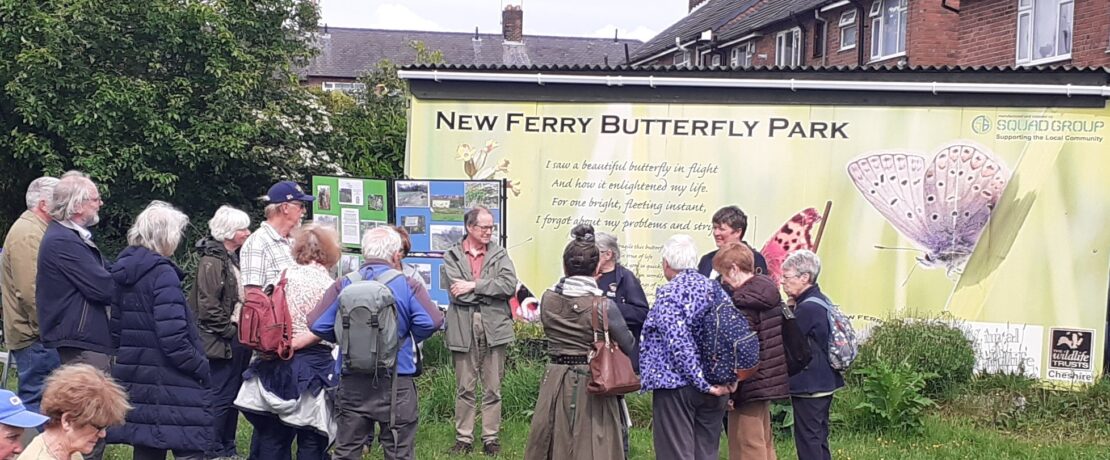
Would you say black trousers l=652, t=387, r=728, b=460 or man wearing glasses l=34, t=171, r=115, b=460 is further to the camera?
black trousers l=652, t=387, r=728, b=460

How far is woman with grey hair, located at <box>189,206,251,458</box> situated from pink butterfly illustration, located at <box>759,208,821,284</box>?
554 cm

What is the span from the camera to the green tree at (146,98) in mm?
14914

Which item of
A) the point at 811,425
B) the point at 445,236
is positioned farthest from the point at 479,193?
the point at 811,425

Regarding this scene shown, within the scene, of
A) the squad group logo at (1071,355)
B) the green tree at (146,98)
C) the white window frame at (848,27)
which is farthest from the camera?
the white window frame at (848,27)

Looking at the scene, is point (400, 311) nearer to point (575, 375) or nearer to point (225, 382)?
point (575, 375)

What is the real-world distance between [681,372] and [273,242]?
2821 mm

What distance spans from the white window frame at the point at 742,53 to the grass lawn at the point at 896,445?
2194 centimetres

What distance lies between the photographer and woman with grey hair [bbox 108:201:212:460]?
562cm

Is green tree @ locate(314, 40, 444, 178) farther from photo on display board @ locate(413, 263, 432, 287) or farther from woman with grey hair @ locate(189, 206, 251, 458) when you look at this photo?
woman with grey hair @ locate(189, 206, 251, 458)

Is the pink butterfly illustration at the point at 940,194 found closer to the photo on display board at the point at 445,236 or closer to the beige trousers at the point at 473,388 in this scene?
the photo on display board at the point at 445,236

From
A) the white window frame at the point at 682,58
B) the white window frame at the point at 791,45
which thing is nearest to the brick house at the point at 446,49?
the white window frame at the point at 682,58

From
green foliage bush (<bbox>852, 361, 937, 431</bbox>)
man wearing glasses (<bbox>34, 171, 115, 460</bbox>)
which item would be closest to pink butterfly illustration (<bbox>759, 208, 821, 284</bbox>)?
green foliage bush (<bbox>852, 361, 937, 431</bbox>)

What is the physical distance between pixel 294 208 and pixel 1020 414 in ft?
21.0

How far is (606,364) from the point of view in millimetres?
6195
